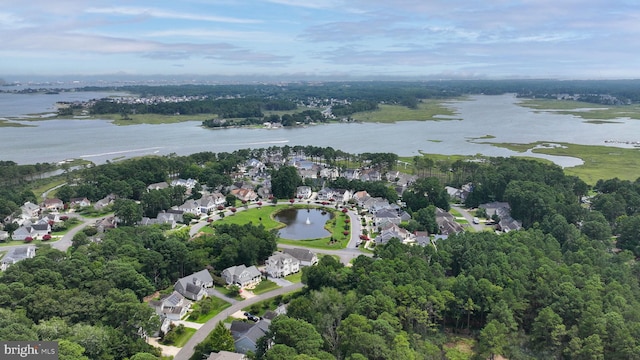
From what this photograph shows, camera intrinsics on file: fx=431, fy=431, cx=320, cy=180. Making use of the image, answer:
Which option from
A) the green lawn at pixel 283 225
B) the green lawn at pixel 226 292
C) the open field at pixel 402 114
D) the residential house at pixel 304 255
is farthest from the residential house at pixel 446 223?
the open field at pixel 402 114

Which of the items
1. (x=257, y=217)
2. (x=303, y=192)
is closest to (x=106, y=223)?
(x=257, y=217)

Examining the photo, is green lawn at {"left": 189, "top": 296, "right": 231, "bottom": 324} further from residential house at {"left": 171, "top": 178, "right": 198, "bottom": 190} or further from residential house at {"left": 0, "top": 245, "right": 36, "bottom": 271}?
residential house at {"left": 171, "top": 178, "right": 198, "bottom": 190}

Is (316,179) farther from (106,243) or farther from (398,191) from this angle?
(106,243)

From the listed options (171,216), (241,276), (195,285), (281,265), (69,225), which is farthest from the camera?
(171,216)

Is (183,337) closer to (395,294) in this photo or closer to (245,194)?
(395,294)

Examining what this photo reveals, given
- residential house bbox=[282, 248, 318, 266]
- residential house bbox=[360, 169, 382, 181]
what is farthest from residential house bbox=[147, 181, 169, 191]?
residential house bbox=[360, 169, 382, 181]

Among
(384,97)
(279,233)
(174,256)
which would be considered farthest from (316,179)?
(384,97)

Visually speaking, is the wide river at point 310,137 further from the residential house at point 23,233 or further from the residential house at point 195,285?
the residential house at point 195,285
